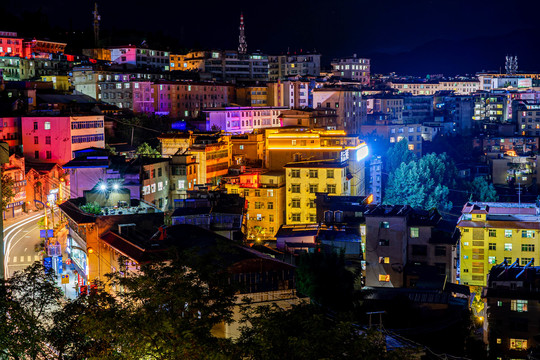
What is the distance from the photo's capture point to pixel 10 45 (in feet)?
132

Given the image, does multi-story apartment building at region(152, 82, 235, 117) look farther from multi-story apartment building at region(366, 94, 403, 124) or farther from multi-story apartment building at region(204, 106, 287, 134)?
multi-story apartment building at region(366, 94, 403, 124)

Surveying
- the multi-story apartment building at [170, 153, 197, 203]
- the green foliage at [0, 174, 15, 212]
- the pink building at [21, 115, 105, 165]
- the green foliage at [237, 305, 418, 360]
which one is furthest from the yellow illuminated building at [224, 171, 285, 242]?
the green foliage at [237, 305, 418, 360]

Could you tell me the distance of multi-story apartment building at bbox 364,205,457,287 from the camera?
19.7 m

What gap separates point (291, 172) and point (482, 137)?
27.7 meters

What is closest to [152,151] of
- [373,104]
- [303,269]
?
[303,269]

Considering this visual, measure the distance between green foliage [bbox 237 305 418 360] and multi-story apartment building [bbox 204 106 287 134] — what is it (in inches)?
1005

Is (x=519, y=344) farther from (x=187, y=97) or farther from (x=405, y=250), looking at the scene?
(x=187, y=97)

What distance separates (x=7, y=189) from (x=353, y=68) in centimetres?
4467

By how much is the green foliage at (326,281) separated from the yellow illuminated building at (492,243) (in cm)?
831

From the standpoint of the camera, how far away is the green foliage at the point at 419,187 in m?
34.4

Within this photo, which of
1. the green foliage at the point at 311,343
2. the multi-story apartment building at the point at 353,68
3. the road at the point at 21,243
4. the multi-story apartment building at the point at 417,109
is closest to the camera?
the green foliage at the point at 311,343

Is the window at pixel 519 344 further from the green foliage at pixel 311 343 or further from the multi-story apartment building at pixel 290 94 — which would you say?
the multi-story apartment building at pixel 290 94

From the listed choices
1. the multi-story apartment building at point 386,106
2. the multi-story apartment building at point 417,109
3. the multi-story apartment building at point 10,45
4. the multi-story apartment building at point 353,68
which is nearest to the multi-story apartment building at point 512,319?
the multi-story apartment building at point 10,45

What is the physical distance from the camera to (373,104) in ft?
165
